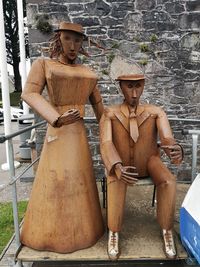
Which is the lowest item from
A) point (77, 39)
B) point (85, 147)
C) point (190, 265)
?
point (190, 265)

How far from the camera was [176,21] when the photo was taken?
15.6 ft

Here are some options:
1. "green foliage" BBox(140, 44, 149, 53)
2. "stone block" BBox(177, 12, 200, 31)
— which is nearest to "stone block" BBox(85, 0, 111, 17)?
"green foliage" BBox(140, 44, 149, 53)

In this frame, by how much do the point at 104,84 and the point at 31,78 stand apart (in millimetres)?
2552

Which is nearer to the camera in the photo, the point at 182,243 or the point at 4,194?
the point at 182,243

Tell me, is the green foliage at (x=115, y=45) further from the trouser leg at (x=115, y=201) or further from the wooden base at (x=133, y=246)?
the trouser leg at (x=115, y=201)

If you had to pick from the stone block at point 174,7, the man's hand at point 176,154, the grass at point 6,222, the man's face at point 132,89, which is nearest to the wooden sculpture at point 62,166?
the man's face at point 132,89

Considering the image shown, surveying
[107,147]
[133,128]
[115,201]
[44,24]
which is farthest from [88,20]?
[115,201]

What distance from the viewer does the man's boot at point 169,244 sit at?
2.48 meters

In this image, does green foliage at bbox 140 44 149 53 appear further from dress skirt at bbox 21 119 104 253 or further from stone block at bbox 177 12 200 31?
dress skirt at bbox 21 119 104 253

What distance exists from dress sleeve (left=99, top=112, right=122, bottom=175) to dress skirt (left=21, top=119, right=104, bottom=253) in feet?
0.72

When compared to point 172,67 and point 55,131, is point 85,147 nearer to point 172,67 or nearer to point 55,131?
point 55,131

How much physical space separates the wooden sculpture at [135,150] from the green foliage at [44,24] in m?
2.60

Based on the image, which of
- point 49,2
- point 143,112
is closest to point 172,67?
point 49,2

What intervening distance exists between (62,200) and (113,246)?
541mm
